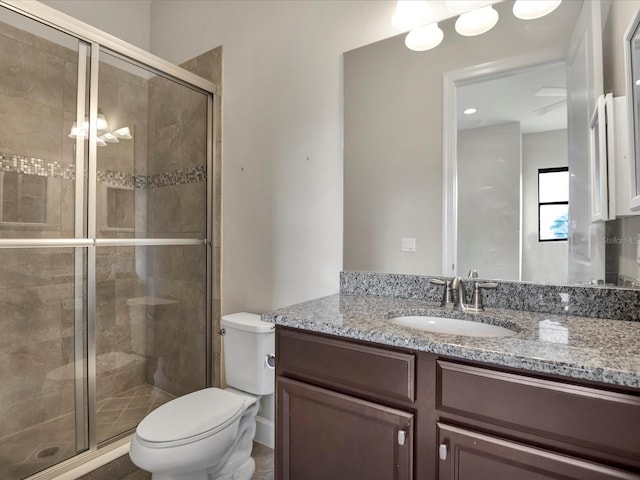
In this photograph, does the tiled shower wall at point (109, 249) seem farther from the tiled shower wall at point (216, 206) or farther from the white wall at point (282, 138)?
the white wall at point (282, 138)

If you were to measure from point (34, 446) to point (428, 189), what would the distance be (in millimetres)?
2216

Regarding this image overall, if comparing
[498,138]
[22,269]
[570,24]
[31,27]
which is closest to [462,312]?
[498,138]

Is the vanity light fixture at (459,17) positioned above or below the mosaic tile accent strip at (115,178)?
above

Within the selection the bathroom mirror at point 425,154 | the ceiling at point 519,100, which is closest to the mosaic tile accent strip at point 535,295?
the bathroom mirror at point 425,154

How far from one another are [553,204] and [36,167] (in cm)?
234

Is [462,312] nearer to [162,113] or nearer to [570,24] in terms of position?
[570,24]

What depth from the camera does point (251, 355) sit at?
5.62 ft

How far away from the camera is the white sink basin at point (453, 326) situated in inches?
44.3

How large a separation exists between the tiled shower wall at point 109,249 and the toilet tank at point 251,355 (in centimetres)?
46

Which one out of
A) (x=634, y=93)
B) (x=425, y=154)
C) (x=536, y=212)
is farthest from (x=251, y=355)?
(x=634, y=93)

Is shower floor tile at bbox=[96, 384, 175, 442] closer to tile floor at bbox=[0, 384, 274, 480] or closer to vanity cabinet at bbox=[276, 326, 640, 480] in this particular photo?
tile floor at bbox=[0, 384, 274, 480]

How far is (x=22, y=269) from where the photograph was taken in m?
1.66

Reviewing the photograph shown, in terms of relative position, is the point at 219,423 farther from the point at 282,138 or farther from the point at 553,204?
the point at 553,204

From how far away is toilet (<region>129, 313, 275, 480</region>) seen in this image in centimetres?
125
